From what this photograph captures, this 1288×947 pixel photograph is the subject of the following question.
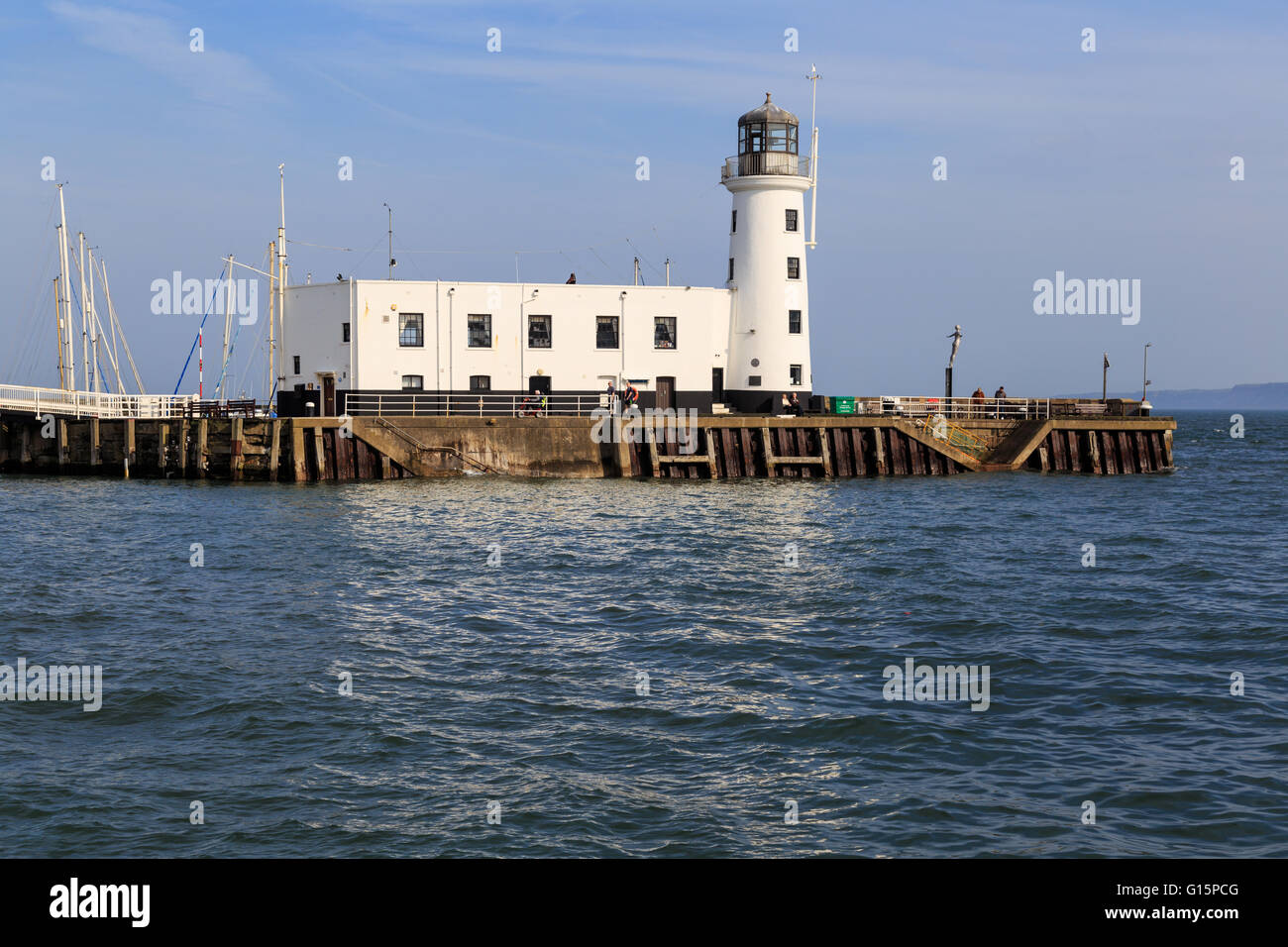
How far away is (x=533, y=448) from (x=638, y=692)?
30.9m

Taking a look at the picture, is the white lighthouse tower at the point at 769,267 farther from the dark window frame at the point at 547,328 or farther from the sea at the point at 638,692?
the sea at the point at 638,692

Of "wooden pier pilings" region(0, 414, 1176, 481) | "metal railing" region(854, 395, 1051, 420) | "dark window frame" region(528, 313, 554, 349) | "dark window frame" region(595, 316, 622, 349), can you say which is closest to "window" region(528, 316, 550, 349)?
"dark window frame" region(528, 313, 554, 349)

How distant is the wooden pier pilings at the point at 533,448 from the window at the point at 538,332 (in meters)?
4.48

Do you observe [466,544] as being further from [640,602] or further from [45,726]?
[45,726]

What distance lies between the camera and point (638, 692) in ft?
53.6

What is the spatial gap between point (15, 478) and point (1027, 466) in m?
45.4

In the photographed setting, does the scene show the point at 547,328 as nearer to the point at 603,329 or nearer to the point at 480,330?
the point at 603,329

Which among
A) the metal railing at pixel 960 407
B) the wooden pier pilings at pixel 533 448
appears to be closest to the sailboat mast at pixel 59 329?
the wooden pier pilings at pixel 533 448

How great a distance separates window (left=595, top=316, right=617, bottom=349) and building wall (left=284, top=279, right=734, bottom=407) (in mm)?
204

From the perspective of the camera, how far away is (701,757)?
13.6 metres

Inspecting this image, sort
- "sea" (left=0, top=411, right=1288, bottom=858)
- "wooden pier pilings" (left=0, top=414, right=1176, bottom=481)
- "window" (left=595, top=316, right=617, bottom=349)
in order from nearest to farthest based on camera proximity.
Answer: "sea" (left=0, top=411, right=1288, bottom=858), "wooden pier pilings" (left=0, top=414, right=1176, bottom=481), "window" (left=595, top=316, right=617, bottom=349)

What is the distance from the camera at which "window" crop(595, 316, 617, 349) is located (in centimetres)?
5081

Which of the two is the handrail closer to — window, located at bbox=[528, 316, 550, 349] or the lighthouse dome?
window, located at bbox=[528, 316, 550, 349]

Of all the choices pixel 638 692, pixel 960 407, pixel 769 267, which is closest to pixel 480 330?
pixel 769 267
